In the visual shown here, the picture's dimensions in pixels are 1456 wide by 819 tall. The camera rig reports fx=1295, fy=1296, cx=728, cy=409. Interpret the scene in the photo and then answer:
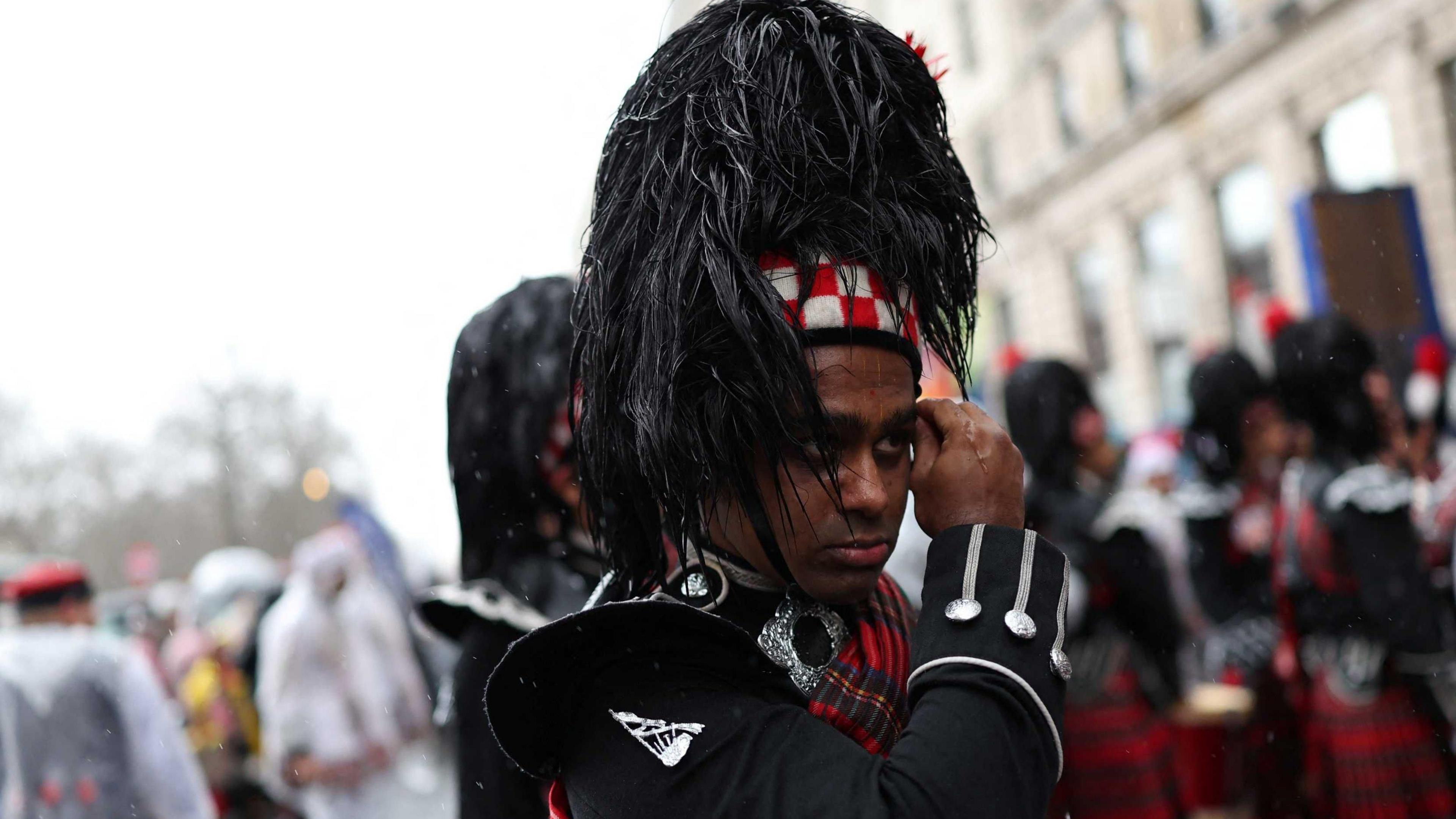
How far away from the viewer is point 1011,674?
1.32 m

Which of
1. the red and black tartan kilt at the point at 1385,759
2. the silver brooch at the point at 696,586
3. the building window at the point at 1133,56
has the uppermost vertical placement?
the building window at the point at 1133,56

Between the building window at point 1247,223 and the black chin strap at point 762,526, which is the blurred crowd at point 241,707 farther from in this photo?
the building window at point 1247,223

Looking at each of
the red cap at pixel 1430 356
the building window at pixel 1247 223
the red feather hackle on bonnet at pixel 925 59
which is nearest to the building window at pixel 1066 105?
the building window at pixel 1247 223

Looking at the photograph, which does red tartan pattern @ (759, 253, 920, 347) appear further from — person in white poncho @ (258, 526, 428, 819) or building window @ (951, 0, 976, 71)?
building window @ (951, 0, 976, 71)

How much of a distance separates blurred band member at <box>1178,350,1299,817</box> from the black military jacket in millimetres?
5266

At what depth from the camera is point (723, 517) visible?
154 cm

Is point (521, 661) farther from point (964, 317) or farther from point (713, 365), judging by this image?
point (964, 317)

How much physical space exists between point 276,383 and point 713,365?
30467 mm

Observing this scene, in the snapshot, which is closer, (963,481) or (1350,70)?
(963,481)

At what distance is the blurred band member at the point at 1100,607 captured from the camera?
4.77 m

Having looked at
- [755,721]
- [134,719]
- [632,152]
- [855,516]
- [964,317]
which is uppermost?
[632,152]

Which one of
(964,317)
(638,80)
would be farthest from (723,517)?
(638,80)

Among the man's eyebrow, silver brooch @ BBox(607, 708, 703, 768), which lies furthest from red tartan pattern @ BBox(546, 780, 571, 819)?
the man's eyebrow

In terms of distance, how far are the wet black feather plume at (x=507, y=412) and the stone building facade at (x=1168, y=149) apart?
814 centimetres
